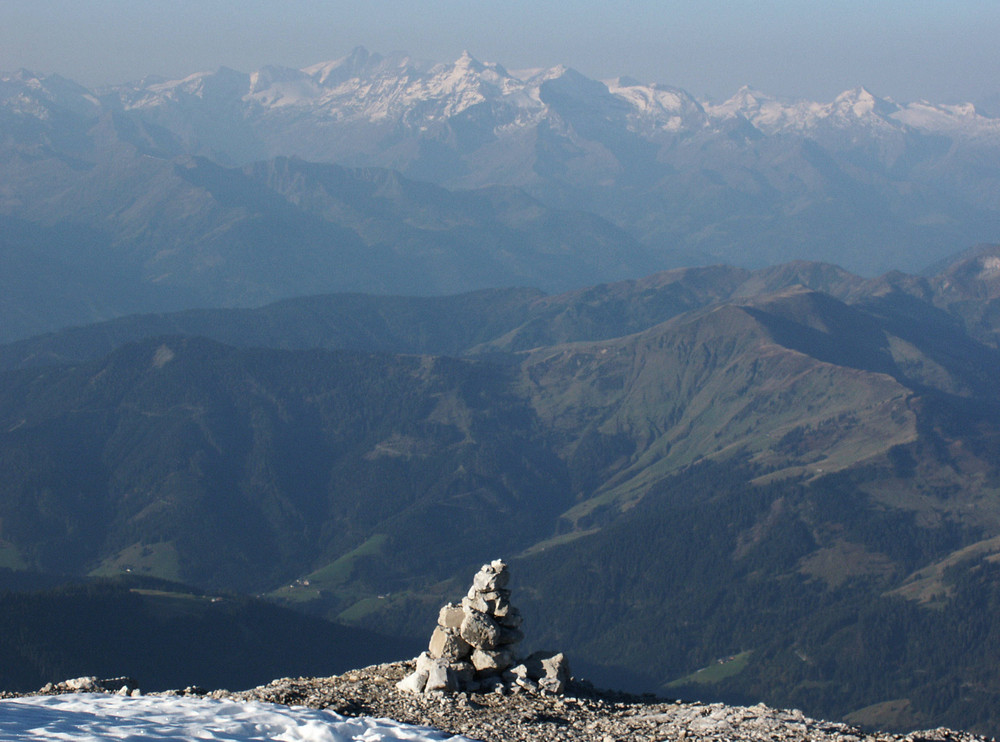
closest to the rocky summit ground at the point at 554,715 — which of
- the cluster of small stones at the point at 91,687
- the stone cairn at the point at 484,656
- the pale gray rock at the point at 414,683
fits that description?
the pale gray rock at the point at 414,683

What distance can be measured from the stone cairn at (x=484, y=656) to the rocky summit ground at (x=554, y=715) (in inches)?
22.5

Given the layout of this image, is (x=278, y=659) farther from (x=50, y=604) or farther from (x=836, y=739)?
(x=836, y=739)

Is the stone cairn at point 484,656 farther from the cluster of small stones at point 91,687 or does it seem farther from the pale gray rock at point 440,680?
the cluster of small stones at point 91,687

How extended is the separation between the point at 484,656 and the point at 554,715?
4536 millimetres

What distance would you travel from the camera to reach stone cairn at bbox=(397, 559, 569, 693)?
39.7 meters

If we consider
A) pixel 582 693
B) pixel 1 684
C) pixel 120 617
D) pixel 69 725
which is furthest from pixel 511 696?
pixel 120 617

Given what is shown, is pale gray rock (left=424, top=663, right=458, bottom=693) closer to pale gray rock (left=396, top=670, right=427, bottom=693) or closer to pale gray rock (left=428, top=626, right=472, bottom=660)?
pale gray rock (left=396, top=670, right=427, bottom=693)

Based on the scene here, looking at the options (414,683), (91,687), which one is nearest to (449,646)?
(414,683)

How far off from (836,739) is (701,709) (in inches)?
226

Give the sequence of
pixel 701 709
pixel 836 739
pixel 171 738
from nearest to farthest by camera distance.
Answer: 1. pixel 171 738
2. pixel 836 739
3. pixel 701 709

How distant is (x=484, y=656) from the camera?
41.3 meters

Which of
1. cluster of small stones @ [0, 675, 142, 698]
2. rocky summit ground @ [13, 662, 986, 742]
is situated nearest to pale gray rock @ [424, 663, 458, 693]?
rocky summit ground @ [13, 662, 986, 742]

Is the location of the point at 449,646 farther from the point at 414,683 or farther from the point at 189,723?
the point at 189,723

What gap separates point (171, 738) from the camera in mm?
32406
